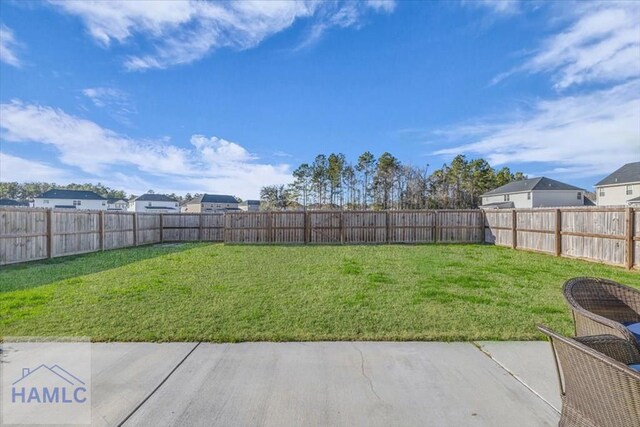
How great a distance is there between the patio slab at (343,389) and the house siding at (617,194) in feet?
107

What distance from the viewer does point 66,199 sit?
149 feet

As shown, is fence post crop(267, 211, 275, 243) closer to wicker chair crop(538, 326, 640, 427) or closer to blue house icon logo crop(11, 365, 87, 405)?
blue house icon logo crop(11, 365, 87, 405)

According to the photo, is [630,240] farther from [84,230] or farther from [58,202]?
[58,202]

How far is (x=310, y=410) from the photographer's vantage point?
216 centimetres

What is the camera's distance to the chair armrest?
1.56 m

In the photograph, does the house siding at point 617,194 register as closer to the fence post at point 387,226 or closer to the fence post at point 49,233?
the fence post at point 387,226

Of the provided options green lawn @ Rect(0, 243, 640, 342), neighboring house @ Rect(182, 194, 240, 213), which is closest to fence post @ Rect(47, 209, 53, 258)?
green lawn @ Rect(0, 243, 640, 342)

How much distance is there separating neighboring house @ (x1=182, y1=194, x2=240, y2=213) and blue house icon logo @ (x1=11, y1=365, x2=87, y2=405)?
53.6m

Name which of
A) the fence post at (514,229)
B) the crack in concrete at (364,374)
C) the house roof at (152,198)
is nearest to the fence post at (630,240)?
the fence post at (514,229)

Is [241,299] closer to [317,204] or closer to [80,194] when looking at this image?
[317,204]

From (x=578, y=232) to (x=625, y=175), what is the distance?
24473 mm

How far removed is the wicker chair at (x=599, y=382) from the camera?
122 cm

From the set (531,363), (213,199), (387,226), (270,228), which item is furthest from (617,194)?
(213,199)

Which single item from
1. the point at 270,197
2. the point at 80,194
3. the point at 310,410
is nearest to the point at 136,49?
the point at 310,410
